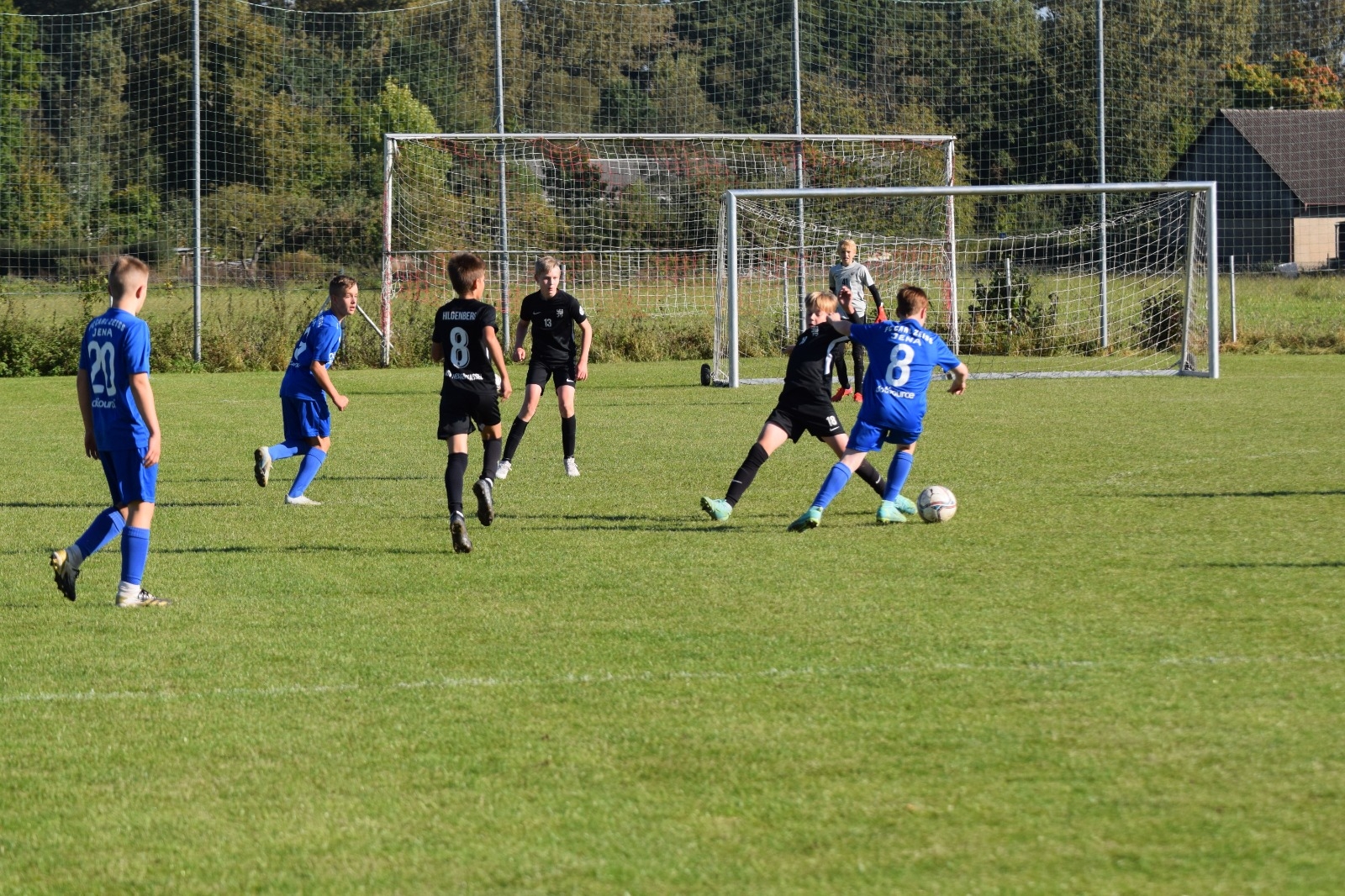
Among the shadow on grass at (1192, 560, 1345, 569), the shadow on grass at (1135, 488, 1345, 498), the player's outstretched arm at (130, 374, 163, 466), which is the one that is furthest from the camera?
the shadow on grass at (1135, 488, 1345, 498)

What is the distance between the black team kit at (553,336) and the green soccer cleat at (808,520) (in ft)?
11.9

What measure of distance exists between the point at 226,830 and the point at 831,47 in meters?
27.7

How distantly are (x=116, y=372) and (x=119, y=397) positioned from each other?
0.12 meters

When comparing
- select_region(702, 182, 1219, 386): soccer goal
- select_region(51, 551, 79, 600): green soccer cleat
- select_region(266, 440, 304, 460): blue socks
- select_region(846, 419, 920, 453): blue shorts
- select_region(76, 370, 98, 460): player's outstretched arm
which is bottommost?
select_region(51, 551, 79, 600): green soccer cleat

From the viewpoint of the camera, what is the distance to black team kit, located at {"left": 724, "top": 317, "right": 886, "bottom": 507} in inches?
384

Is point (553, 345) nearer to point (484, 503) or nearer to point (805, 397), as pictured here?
point (805, 397)

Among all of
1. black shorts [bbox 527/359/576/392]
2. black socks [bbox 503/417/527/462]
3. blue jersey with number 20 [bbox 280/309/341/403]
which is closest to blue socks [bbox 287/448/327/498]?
blue jersey with number 20 [bbox 280/309/341/403]

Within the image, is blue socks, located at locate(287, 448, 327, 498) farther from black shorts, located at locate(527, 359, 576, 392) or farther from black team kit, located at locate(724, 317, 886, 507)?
black team kit, located at locate(724, 317, 886, 507)

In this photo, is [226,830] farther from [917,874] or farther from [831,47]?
[831,47]

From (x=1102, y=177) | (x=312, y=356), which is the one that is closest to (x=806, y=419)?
(x=312, y=356)

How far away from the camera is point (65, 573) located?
287 inches

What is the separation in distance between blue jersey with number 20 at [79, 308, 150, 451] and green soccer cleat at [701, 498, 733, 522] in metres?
3.57

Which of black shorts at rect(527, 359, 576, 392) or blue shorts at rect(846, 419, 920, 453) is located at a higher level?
black shorts at rect(527, 359, 576, 392)

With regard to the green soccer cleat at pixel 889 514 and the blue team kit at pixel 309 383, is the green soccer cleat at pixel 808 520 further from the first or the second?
the blue team kit at pixel 309 383
